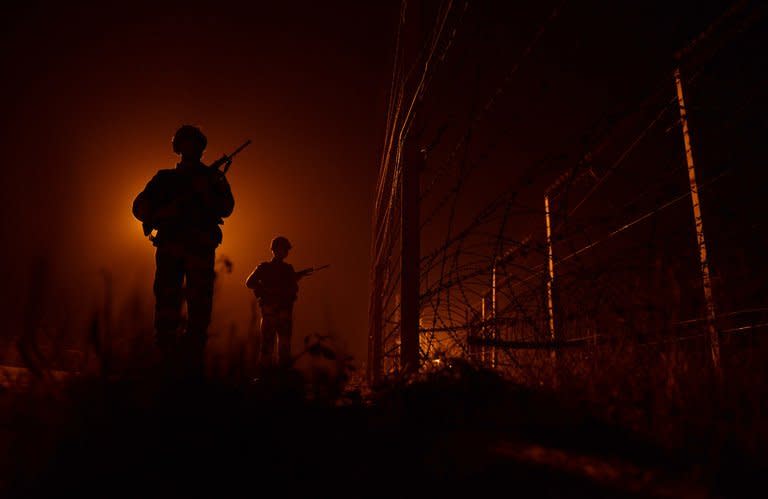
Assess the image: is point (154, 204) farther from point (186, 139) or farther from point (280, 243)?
point (280, 243)

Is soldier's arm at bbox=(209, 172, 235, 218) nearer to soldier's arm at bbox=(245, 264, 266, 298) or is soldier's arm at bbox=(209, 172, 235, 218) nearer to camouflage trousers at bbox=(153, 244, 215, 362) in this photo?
camouflage trousers at bbox=(153, 244, 215, 362)

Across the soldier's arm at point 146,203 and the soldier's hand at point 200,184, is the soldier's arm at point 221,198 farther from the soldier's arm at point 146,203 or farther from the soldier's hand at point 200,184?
the soldier's arm at point 146,203

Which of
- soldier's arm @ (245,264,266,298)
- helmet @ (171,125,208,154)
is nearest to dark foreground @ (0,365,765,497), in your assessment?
helmet @ (171,125,208,154)

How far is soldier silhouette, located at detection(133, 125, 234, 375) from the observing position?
7.10ft

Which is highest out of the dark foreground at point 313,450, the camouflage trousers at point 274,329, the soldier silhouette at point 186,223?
the soldier silhouette at point 186,223

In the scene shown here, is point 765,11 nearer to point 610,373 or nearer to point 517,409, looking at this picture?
point 610,373

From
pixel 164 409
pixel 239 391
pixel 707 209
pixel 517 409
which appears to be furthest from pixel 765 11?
pixel 164 409

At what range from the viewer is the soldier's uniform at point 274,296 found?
411 cm

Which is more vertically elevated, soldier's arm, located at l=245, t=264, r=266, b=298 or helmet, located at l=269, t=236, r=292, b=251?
helmet, located at l=269, t=236, r=292, b=251

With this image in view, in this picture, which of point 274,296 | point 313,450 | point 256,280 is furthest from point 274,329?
point 313,450

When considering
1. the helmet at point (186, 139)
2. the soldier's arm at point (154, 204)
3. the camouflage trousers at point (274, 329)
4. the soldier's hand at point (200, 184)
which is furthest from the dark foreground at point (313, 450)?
the camouflage trousers at point (274, 329)

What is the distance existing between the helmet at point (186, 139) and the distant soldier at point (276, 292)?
200 cm

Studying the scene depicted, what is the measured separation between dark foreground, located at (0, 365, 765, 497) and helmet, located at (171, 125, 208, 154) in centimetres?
173

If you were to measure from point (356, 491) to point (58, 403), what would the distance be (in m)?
0.71
